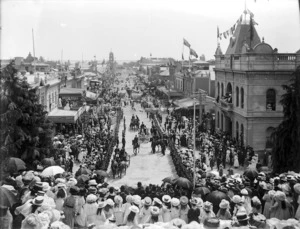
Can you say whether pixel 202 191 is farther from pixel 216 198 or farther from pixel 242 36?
pixel 242 36

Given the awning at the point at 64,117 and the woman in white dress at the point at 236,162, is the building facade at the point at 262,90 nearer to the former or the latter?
the woman in white dress at the point at 236,162

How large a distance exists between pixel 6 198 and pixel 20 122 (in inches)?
494

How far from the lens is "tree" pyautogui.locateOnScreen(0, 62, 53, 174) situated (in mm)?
20036

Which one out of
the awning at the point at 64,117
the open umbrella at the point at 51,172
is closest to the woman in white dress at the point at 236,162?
the open umbrella at the point at 51,172

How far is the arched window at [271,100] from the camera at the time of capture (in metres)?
32.5

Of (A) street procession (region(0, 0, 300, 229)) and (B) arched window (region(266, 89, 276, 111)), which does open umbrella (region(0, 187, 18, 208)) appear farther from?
(B) arched window (region(266, 89, 276, 111))

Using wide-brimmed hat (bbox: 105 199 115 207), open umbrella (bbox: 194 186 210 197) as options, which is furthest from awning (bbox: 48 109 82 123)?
wide-brimmed hat (bbox: 105 199 115 207)

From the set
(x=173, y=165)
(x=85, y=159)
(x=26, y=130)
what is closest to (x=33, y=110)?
(x=26, y=130)

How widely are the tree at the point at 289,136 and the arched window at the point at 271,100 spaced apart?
911 centimetres

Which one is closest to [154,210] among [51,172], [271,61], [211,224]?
[211,224]

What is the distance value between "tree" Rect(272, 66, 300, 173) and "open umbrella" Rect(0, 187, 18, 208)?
15.3m

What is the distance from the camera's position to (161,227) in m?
8.73

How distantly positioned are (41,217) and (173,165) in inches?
737

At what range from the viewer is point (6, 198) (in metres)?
10.2
